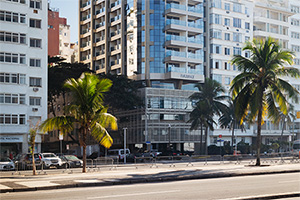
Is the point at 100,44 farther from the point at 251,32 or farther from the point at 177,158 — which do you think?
the point at 177,158

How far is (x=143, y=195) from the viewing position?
15289 millimetres

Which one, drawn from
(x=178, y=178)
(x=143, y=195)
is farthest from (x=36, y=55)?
(x=143, y=195)

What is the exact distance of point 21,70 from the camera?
183 feet

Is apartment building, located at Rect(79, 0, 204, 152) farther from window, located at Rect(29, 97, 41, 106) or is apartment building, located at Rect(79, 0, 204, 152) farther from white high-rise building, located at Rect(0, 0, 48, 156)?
white high-rise building, located at Rect(0, 0, 48, 156)

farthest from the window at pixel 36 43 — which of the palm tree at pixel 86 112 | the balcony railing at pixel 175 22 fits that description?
the palm tree at pixel 86 112

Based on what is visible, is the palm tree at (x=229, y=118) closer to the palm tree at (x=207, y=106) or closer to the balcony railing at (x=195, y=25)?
the palm tree at (x=207, y=106)

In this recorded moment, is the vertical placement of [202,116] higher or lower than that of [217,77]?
lower

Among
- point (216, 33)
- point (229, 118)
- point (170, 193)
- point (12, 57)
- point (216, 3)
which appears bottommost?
point (170, 193)

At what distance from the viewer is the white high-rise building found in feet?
178

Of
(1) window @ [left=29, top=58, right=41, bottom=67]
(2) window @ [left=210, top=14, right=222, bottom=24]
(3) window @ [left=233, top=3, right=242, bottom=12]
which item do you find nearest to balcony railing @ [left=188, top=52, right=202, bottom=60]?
(2) window @ [left=210, top=14, right=222, bottom=24]

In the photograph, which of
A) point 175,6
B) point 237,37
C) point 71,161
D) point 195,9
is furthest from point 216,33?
point 71,161

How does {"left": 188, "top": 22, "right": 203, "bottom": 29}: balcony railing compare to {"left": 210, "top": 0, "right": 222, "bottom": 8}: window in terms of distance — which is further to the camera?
{"left": 210, "top": 0, "right": 222, "bottom": 8}: window

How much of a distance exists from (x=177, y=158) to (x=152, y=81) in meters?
26.5

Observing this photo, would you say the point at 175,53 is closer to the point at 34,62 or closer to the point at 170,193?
the point at 34,62
